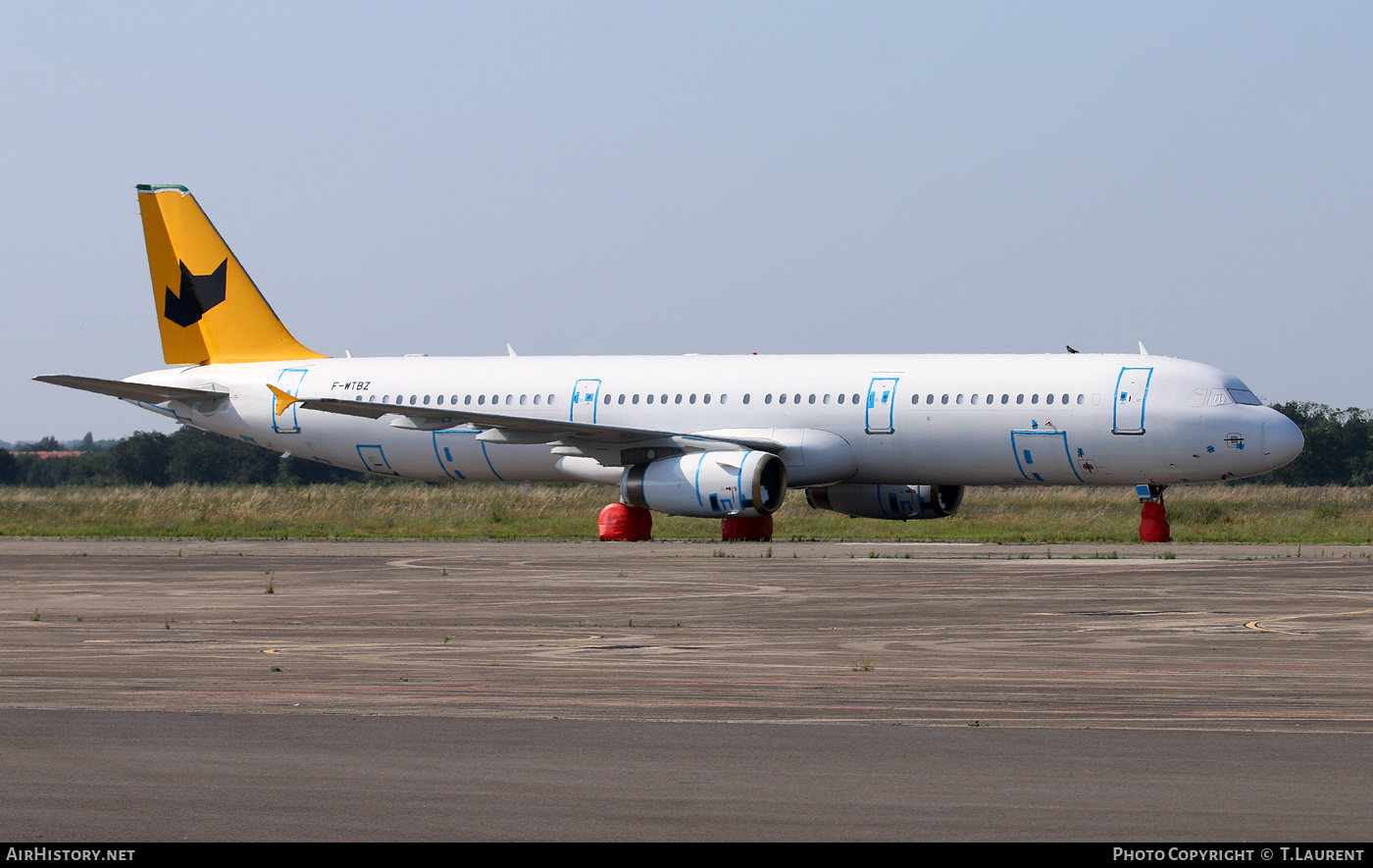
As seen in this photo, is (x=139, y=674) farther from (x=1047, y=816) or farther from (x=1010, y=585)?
(x=1010, y=585)

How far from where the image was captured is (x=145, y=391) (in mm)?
43688

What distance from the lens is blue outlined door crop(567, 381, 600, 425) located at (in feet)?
132

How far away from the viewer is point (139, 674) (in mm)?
14078

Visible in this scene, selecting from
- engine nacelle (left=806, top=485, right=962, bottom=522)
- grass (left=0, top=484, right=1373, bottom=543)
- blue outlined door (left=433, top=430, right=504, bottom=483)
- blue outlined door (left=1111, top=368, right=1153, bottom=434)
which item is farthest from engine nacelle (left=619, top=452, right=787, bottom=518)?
blue outlined door (left=1111, top=368, right=1153, bottom=434)

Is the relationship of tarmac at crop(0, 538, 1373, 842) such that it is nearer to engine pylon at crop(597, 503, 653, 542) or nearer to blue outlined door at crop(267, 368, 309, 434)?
engine pylon at crop(597, 503, 653, 542)

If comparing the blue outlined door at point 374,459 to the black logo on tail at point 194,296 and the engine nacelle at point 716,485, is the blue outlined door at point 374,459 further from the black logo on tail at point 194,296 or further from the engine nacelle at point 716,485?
the engine nacelle at point 716,485

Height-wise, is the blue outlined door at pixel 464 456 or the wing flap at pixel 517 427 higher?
the wing flap at pixel 517 427

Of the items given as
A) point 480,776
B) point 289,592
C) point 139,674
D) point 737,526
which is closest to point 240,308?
point 737,526

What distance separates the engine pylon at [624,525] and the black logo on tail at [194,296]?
547 inches

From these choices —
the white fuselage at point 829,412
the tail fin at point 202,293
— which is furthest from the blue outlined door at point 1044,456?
the tail fin at point 202,293

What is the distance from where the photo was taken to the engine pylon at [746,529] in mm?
38750

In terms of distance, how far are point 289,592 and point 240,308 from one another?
24.2 metres

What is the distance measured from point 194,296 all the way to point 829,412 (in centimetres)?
→ 1853

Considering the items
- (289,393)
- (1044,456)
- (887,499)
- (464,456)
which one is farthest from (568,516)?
(1044,456)
